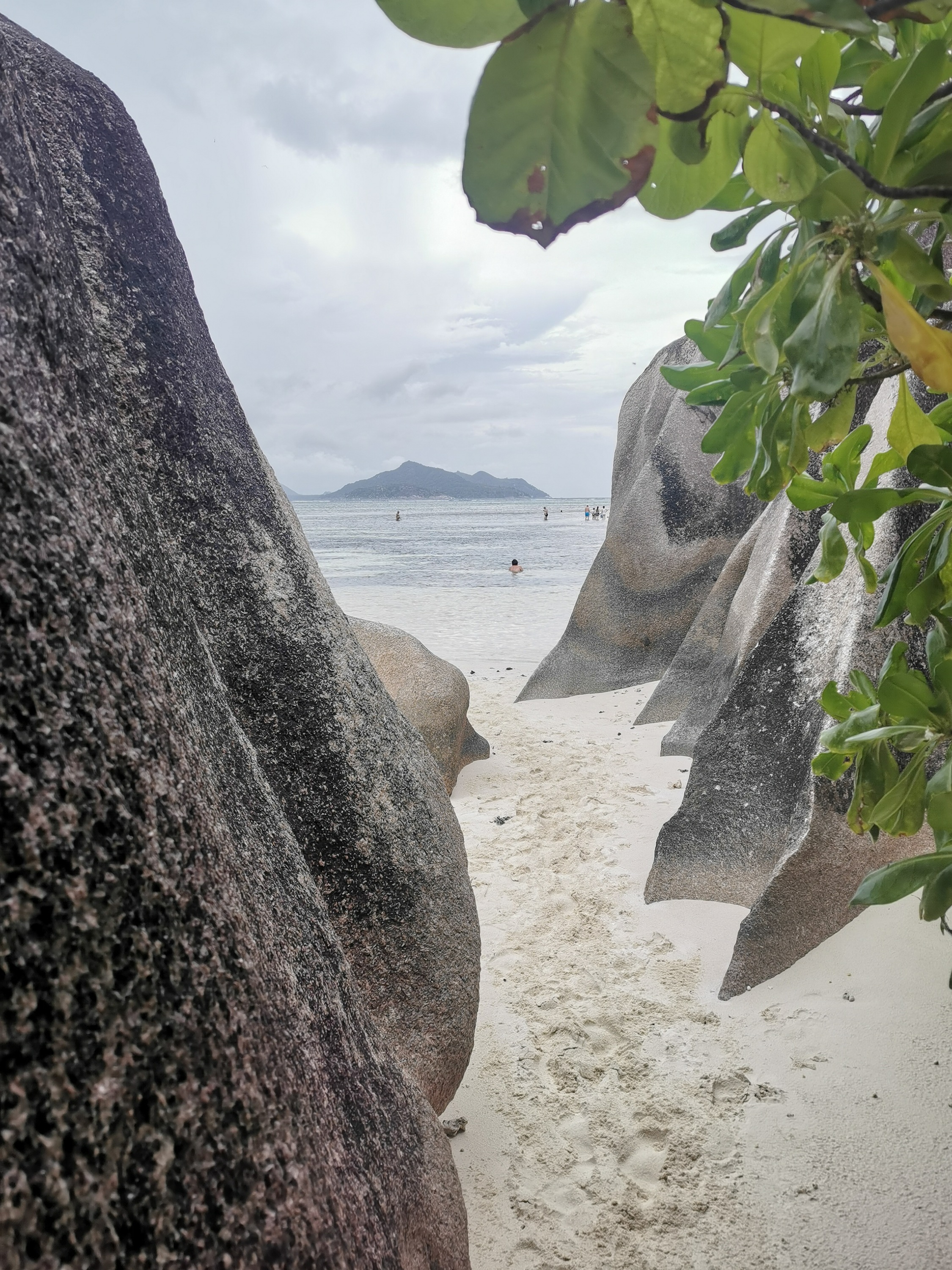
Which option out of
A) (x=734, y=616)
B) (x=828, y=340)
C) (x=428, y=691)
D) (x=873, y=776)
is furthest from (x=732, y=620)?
(x=828, y=340)

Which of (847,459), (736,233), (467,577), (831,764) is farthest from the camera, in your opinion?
(467,577)

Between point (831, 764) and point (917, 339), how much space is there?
3.19 ft

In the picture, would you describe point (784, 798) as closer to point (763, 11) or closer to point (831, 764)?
point (831, 764)

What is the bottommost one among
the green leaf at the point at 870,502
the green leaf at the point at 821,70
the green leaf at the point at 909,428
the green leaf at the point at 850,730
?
the green leaf at the point at 850,730

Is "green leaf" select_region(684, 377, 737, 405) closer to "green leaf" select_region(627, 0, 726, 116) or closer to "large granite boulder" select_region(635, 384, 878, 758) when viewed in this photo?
"green leaf" select_region(627, 0, 726, 116)

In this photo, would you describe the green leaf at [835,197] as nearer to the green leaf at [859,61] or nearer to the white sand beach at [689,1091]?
the green leaf at [859,61]

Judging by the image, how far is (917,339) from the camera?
0.61 meters

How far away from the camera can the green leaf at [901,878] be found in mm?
1137

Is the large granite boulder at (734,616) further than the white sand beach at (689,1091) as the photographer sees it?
Yes

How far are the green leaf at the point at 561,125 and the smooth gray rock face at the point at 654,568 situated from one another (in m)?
7.07

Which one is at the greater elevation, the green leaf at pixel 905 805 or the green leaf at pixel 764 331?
the green leaf at pixel 764 331

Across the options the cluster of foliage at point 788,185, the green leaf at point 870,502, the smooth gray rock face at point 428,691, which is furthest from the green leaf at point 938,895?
the smooth gray rock face at point 428,691

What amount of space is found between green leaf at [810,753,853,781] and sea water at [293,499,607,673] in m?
8.29

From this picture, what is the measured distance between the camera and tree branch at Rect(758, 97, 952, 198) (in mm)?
576
